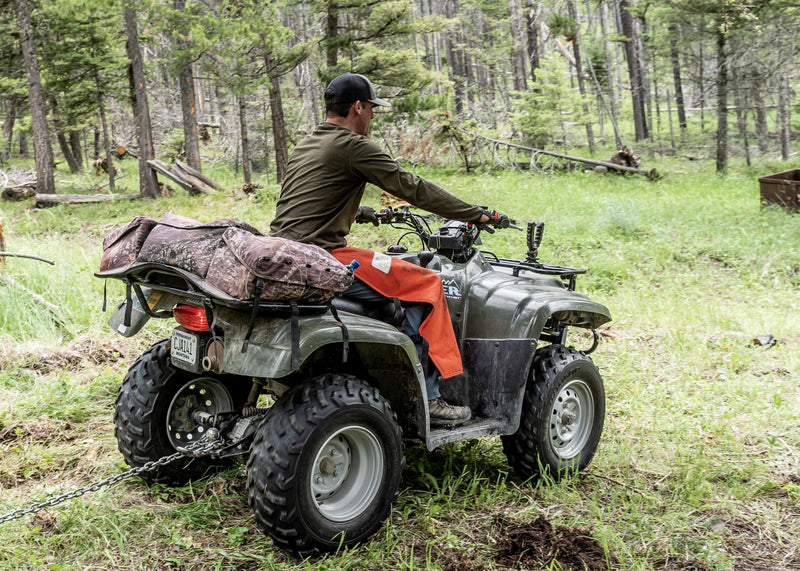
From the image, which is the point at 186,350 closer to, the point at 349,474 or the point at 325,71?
the point at 349,474

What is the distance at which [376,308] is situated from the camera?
12.7ft

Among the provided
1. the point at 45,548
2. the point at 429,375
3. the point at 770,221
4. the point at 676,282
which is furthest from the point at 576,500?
the point at 770,221

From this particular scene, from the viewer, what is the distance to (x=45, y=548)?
11.1 feet

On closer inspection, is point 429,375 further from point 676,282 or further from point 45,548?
point 676,282

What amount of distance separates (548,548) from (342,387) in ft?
4.25

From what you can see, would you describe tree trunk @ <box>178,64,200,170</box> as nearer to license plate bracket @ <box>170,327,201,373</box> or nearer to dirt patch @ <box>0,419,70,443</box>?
dirt patch @ <box>0,419,70,443</box>

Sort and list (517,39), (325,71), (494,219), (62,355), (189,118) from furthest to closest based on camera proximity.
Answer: (517,39)
(189,118)
(325,71)
(62,355)
(494,219)

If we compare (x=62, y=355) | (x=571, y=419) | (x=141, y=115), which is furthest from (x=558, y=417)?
(x=141, y=115)

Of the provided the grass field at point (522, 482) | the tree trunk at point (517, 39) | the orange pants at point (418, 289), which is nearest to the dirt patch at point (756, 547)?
the grass field at point (522, 482)

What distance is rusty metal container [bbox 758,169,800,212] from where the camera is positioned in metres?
13.7

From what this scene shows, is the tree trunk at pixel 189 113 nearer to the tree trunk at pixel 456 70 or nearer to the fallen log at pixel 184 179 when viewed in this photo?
the fallen log at pixel 184 179

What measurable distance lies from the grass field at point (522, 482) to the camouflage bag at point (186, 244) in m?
1.42

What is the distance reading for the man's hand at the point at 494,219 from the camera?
4.07 metres

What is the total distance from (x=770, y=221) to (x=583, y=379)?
10.8 m
